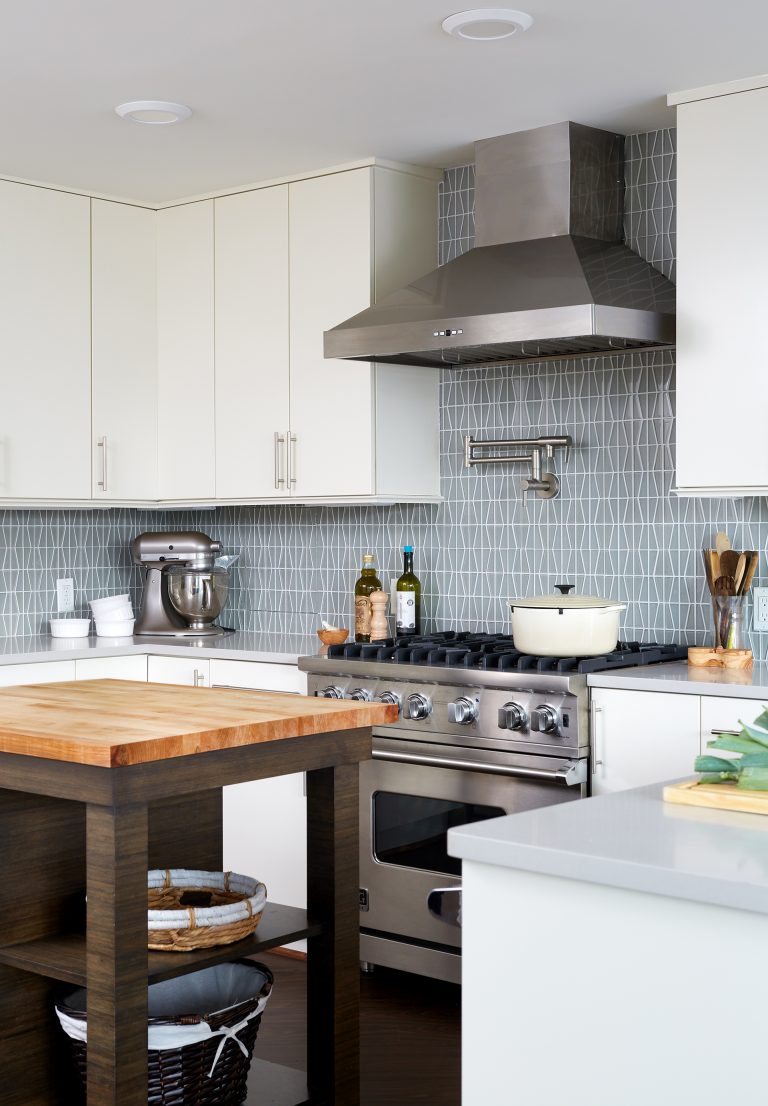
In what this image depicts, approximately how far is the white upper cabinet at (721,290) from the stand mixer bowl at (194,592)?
1.94 meters

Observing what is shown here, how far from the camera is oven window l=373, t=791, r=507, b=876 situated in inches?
140

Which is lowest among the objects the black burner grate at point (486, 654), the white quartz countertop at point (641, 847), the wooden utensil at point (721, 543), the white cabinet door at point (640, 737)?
the white cabinet door at point (640, 737)

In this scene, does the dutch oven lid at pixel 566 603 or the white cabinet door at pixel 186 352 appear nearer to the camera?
the dutch oven lid at pixel 566 603

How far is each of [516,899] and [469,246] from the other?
9.99 feet

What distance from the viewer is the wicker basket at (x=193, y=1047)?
225 cm

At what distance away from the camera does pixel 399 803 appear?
146 inches

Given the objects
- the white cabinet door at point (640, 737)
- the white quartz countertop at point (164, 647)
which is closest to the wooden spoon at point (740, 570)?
the white cabinet door at point (640, 737)

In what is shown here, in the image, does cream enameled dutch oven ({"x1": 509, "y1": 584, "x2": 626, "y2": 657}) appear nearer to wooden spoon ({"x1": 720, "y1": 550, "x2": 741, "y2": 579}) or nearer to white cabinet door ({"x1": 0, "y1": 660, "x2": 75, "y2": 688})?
wooden spoon ({"x1": 720, "y1": 550, "x2": 741, "y2": 579})

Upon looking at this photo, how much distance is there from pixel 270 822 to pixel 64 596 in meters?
1.42

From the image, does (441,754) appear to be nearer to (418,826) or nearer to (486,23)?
(418,826)

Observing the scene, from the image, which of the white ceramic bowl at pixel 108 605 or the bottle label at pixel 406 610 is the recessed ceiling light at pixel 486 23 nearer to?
the bottle label at pixel 406 610

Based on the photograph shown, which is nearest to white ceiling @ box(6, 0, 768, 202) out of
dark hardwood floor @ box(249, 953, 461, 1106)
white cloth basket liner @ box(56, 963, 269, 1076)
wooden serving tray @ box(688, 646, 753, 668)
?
wooden serving tray @ box(688, 646, 753, 668)

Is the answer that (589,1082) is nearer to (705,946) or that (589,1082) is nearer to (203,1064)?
(705,946)


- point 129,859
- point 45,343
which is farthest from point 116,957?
point 45,343
